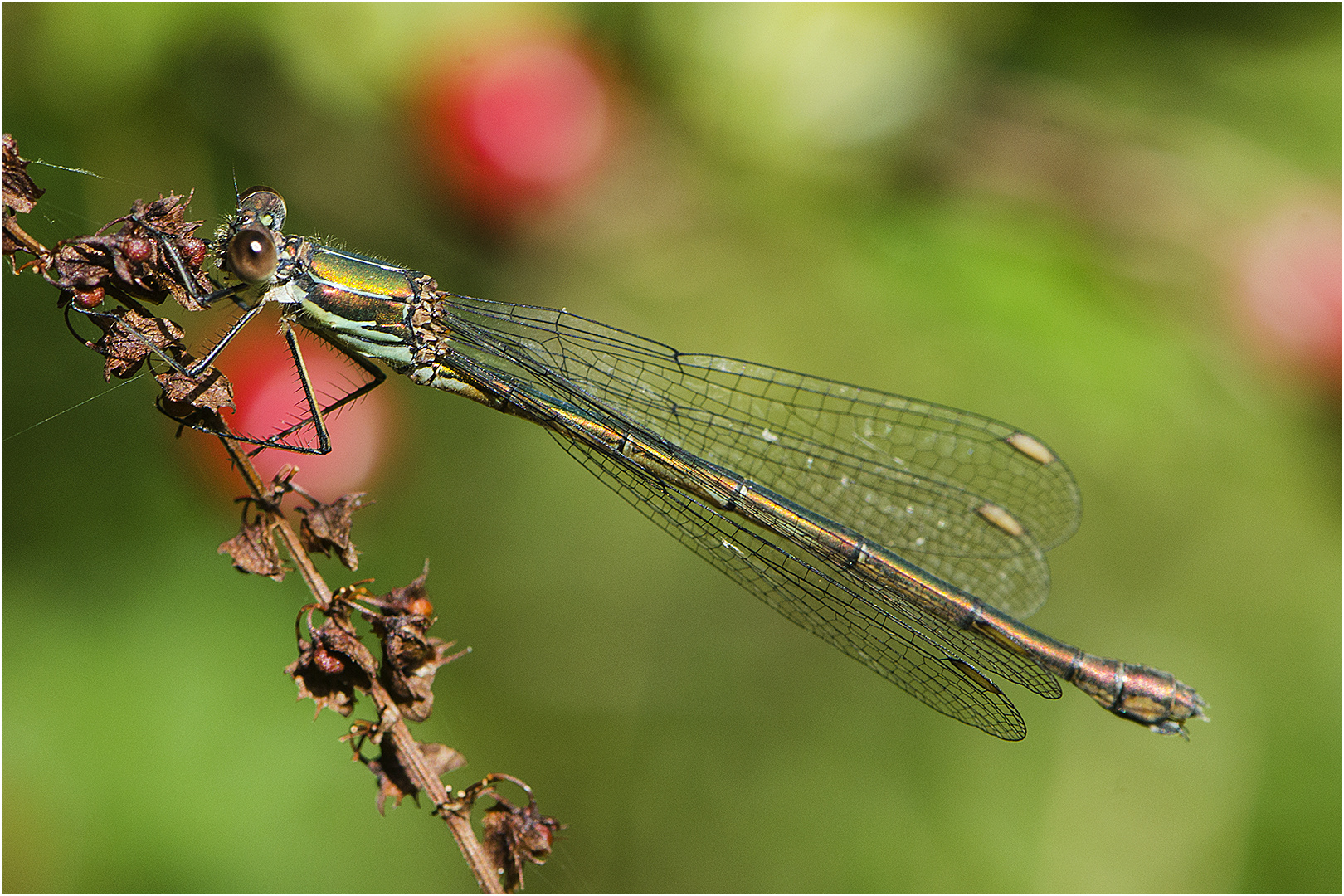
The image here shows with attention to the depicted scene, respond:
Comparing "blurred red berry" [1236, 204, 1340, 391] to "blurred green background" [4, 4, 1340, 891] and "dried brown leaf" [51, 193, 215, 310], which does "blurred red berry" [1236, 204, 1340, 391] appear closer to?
"blurred green background" [4, 4, 1340, 891]

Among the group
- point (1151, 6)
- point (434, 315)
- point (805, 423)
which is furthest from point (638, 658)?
point (1151, 6)

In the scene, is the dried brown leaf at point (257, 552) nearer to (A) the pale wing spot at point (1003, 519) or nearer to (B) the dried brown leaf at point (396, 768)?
(B) the dried brown leaf at point (396, 768)

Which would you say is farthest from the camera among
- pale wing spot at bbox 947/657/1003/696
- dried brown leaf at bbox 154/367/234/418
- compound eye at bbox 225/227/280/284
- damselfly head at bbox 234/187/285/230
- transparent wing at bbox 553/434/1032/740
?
transparent wing at bbox 553/434/1032/740

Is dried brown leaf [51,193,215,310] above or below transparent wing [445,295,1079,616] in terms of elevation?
below

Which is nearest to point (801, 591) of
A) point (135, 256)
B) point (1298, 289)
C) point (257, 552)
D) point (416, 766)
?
point (416, 766)

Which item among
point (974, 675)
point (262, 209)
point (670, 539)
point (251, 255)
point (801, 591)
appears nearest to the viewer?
point (251, 255)

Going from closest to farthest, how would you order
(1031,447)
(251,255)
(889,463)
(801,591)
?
1. (251,255)
2. (801,591)
3. (1031,447)
4. (889,463)

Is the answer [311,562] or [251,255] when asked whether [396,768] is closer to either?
[311,562]

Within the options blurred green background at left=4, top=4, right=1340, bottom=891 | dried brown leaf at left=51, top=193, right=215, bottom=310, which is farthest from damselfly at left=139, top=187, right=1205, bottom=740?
dried brown leaf at left=51, top=193, right=215, bottom=310
